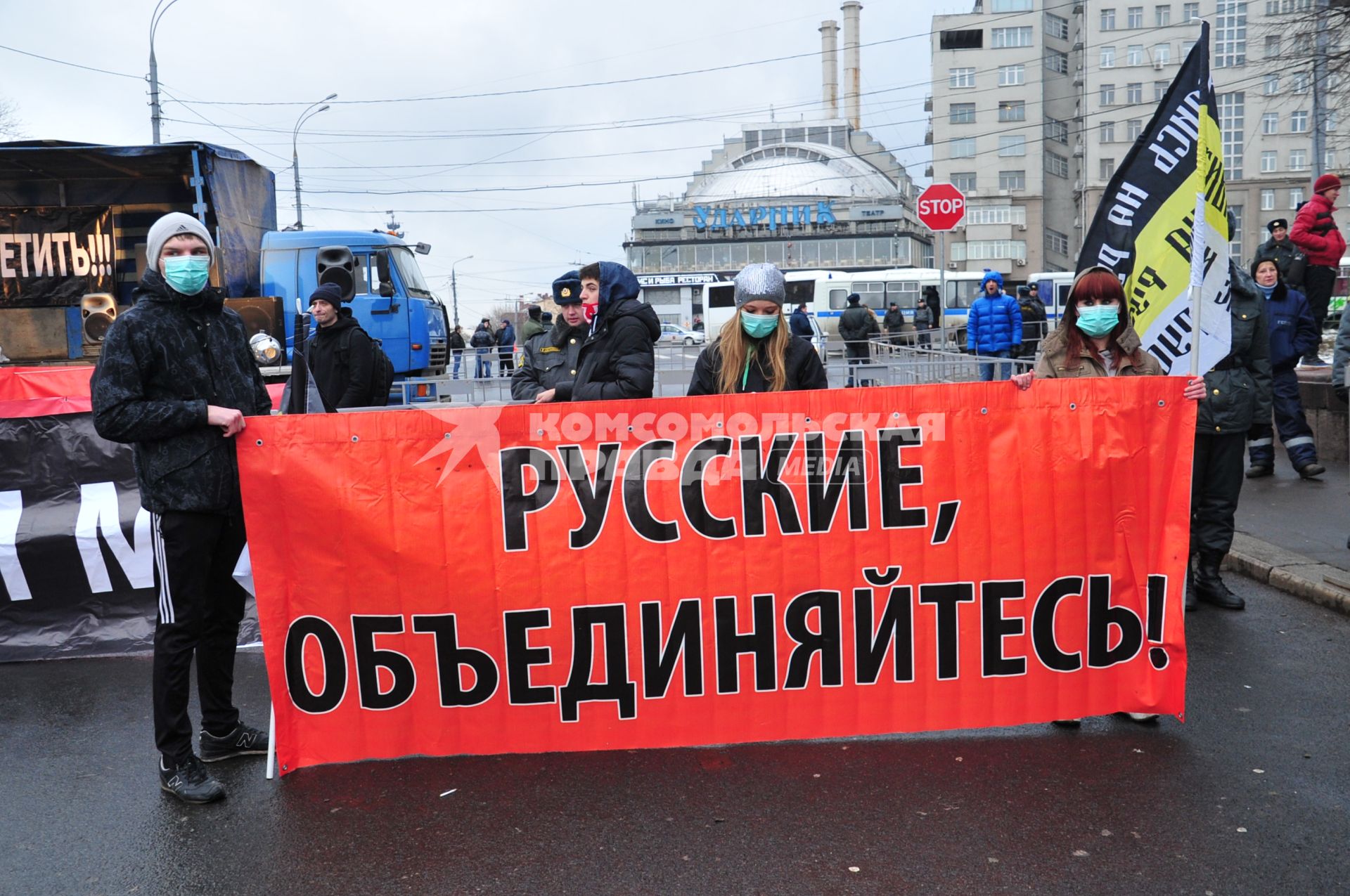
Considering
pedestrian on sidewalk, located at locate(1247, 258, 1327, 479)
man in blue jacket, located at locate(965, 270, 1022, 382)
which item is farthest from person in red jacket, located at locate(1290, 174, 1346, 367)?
man in blue jacket, located at locate(965, 270, 1022, 382)

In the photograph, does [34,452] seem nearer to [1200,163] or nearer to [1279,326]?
[1200,163]

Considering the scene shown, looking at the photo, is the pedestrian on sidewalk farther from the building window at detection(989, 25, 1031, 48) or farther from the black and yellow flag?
the building window at detection(989, 25, 1031, 48)

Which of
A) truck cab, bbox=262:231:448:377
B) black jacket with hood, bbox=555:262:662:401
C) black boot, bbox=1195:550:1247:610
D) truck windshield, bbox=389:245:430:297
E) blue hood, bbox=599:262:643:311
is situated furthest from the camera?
truck windshield, bbox=389:245:430:297

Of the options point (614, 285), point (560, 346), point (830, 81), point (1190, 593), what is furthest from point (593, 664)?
point (830, 81)

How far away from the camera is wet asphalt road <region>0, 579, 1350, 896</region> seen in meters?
3.35

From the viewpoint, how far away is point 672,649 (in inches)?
167

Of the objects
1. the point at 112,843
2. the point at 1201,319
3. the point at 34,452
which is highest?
the point at 1201,319

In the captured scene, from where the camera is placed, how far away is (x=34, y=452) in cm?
625

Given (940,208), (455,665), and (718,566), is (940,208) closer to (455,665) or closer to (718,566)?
(718,566)

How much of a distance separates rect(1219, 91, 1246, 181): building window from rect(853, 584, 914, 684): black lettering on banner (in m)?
79.5

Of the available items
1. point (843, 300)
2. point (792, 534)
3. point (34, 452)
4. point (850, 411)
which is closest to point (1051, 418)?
point (850, 411)

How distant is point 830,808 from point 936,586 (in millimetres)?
945

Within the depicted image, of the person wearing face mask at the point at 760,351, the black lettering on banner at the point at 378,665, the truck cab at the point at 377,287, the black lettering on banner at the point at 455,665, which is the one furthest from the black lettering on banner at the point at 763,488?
the truck cab at the point at 377,287

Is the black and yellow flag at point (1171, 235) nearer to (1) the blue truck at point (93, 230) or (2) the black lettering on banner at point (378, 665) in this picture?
(2) the black lettering on banner at point (378, 665)
